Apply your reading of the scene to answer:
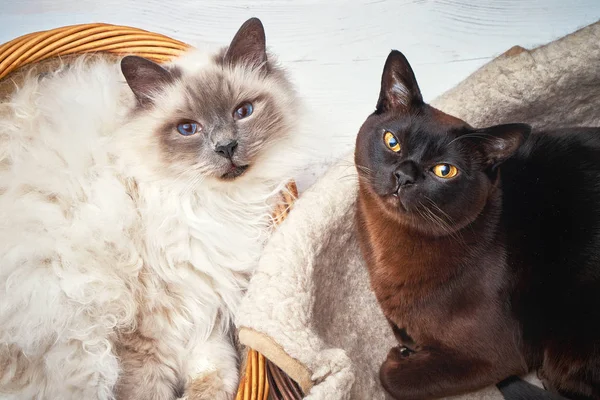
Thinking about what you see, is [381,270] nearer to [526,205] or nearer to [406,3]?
[526,205]

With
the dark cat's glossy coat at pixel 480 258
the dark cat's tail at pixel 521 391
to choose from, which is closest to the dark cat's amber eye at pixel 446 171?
the dark cat's glossy coat at pixel 480 258

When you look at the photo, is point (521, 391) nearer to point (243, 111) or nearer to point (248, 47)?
point (243, 111)

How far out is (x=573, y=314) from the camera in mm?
1339

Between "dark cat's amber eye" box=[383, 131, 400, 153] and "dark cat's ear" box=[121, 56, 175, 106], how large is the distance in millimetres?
590

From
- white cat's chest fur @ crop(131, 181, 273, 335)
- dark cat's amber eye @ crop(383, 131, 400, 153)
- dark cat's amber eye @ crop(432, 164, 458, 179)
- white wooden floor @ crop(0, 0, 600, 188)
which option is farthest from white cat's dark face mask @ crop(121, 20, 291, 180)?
white wooden floor @ crop(0, 0, 600, 188)

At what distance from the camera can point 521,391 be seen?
1.43 m

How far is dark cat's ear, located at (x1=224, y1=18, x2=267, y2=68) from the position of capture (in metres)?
1.48

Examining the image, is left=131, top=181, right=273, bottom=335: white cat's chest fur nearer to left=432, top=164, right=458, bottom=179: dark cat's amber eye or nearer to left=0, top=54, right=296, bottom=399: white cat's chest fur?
left=0, top=54, right=296, bottom=399: white cat's chest fur

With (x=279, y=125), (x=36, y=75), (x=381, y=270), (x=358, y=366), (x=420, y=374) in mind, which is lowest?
(x=358, y=366)

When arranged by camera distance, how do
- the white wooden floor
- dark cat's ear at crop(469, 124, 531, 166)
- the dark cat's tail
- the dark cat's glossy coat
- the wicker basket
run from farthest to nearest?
the white wooden floor → the wicker basket → the dark cat's tail → the dark cat's glossy coat → dark cat's ear at crop(469, 124, 531, 166)

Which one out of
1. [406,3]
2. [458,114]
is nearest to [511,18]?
[406,3]

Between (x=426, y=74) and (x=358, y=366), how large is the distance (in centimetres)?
119

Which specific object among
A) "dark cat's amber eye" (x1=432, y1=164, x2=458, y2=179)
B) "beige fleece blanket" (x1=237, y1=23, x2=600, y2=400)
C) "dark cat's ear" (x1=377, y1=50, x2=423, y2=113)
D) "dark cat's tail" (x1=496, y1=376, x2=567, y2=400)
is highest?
"dark cat's ear" (x1=377, y1=50, x2=423, y2=113)

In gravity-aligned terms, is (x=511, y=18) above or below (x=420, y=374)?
above
